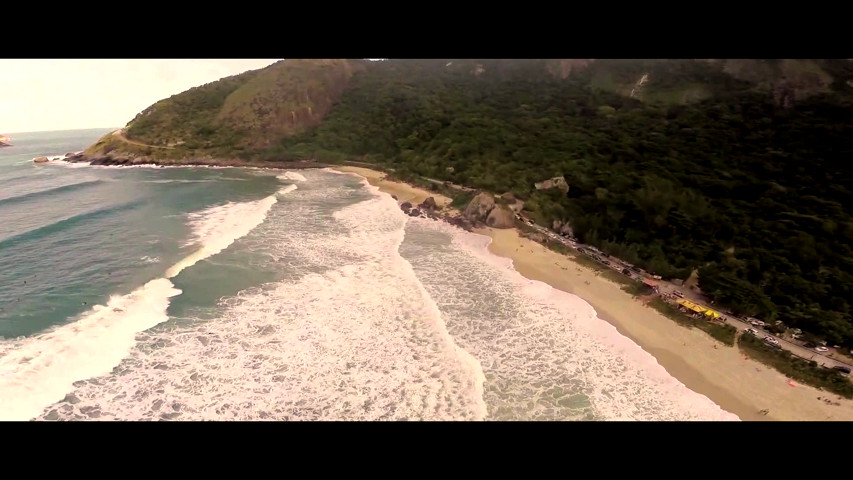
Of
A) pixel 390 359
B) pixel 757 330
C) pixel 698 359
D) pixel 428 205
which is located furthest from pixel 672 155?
pixel 390 359

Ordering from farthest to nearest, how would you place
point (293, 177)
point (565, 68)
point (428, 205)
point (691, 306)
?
1. point (565, 68)
2. point (293, 177)
3. point (428, 205)
4. point (691, 306)

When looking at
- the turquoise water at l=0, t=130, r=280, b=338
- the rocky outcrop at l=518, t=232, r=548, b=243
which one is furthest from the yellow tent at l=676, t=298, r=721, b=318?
the turquoise water at l=0, t=130, r=280, b=338

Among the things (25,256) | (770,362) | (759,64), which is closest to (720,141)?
(759,64)

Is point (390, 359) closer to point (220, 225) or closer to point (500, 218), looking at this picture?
point (500, 218)

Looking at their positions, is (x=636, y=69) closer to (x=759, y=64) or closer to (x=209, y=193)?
(x=759, y=64)

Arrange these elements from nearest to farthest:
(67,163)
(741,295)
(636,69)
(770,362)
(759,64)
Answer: (770,362) < (741,295) < (759,64) < (67,163) < (636,69)

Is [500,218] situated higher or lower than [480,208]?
lower
